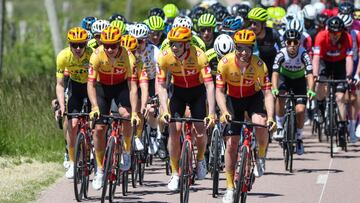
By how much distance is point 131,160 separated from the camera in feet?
51.5

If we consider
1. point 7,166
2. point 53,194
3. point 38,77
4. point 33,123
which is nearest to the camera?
point 53,194

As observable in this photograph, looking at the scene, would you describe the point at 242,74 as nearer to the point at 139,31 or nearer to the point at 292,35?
the point at 292,35

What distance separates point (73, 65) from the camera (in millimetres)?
16000

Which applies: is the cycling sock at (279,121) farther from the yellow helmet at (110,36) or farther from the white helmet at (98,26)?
the yellow helmet at (110,36)

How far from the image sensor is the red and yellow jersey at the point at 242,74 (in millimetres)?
14266

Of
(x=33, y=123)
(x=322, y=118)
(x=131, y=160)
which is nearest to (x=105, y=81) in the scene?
(x=131, y=160)

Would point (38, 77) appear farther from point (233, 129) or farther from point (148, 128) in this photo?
point (233, 129)

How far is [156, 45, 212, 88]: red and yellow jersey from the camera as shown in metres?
14.9

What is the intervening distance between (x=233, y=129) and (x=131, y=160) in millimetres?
1951

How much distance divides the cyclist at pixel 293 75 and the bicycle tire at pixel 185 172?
11.6 feet

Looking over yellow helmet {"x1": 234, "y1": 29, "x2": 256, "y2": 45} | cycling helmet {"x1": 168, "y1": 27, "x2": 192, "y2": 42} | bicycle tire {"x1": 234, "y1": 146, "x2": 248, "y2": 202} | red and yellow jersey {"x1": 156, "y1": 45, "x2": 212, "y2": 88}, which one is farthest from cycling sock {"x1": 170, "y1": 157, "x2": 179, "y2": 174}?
yellow helmet {"x1": 234, "y1": 29, "x2": 256, "y2": 45}

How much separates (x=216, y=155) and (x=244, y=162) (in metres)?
1.92

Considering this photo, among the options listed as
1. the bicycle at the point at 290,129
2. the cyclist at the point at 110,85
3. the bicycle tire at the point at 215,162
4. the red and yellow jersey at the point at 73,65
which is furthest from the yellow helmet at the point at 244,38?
the bicycle at the point at 290,129

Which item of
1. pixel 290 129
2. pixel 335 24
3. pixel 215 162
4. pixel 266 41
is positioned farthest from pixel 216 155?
pixel 266 41
